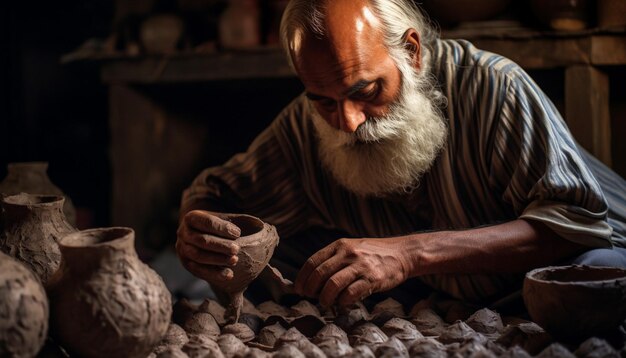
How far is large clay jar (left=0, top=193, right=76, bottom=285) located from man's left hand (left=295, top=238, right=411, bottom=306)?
27.2 inches

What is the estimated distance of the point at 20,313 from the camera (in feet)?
5.65

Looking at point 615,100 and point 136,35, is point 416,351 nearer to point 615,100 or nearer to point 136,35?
point 615,100

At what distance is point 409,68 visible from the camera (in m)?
2.80

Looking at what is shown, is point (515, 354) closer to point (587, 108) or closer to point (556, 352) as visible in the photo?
point (556, 352)

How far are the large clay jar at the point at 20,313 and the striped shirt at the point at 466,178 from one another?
1.42 meters

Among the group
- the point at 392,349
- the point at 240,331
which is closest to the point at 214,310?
the point at 240,331

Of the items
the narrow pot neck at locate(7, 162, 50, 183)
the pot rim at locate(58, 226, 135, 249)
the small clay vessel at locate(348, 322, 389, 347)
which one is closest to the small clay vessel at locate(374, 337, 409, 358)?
the small clay vessel at locate(348, 322, 389, 347)

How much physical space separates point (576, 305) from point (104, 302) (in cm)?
114

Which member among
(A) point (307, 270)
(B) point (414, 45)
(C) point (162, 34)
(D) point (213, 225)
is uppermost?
(B) point (414, 45)

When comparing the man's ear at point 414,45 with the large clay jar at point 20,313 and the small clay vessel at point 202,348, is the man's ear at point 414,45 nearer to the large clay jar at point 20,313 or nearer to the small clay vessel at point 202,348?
the small clay vessel at point 202,348

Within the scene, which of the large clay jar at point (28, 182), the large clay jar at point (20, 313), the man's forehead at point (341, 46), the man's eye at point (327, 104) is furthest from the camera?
the large clay jar at point (28, 182)

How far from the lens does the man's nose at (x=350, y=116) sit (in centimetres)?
266

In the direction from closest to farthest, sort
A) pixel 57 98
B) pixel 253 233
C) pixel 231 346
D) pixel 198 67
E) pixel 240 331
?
1. pixel 231 346
2. pixel 240 331
3. pixel 253 233
4. pixel 198 67
5. pixel 57 98

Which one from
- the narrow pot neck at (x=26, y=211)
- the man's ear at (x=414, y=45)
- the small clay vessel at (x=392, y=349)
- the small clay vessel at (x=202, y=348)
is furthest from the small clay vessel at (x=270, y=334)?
the man's ear at (x=414, y=45)
